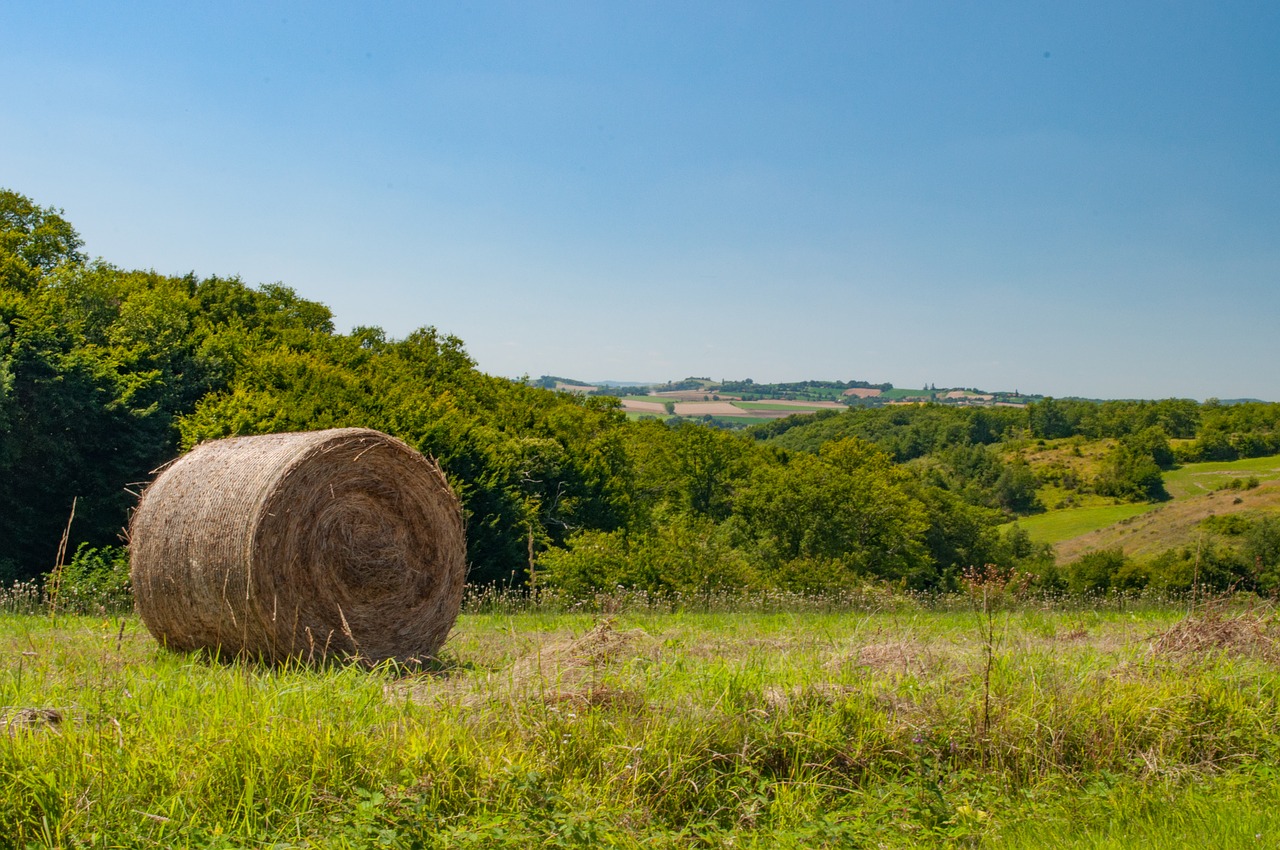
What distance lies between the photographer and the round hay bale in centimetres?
814

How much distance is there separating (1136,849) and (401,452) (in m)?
7.22

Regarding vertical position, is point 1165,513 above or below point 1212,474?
→ below

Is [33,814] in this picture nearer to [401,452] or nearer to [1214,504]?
[401,452]

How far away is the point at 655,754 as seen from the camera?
16.6 feet

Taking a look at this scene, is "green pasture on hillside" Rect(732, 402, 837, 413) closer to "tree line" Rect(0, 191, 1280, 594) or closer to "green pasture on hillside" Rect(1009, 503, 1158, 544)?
"green pasture on hillside" Rect(1009, 503, 1158, 544)

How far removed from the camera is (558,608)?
1313 cm

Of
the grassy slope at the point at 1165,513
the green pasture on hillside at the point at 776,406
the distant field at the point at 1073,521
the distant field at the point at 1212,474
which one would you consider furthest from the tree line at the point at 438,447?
the green pasture on hillside at the point at 776,406

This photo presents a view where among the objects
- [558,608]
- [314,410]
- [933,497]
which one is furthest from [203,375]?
[933,497]

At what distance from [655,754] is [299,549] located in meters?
4.73

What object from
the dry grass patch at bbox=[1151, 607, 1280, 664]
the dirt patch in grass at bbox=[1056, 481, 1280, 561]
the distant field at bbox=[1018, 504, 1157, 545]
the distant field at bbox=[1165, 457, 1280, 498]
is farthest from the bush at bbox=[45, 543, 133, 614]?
the distant field at bbox=[1165, 457, 1280, 498]

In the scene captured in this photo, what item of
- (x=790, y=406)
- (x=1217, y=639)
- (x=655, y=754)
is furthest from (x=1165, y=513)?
(x=655, y=754)

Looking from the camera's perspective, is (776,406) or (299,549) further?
(776,406)

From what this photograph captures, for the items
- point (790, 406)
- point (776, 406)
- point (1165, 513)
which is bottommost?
point (1165, 513)

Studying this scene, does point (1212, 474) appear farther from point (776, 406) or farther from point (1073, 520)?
point (776, 406)
